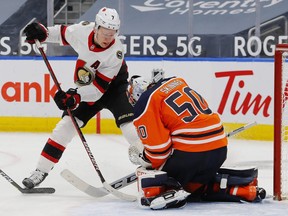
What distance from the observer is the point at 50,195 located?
4.04 meters

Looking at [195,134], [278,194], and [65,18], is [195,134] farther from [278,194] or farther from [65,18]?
[65,18]

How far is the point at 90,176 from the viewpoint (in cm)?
474

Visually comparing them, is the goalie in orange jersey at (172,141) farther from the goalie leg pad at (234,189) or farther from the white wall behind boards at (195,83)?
the white wall behind boards at (195,83)

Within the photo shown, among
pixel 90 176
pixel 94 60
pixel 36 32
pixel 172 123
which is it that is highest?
pixel 36 32

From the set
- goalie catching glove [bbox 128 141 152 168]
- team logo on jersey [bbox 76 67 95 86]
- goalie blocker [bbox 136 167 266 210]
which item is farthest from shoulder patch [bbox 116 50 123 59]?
goalie blocker [bbox 136 167 266 210]

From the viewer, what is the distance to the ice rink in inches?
139

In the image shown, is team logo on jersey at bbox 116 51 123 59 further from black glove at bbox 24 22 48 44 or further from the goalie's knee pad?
the goalie's knee pad

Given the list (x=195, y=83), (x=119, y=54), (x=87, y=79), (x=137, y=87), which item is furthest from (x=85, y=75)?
(x=195, y=83)

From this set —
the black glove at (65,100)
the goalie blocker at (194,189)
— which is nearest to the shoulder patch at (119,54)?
the black glove at (65,100)

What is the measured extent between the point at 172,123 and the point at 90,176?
137cm

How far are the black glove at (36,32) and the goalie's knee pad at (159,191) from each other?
1.16 meters

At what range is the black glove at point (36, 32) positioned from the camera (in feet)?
14.1

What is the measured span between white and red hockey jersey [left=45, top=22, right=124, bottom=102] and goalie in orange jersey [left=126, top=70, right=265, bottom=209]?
0.62m

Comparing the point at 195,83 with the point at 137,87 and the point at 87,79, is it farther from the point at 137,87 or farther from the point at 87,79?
the point at 137,87
